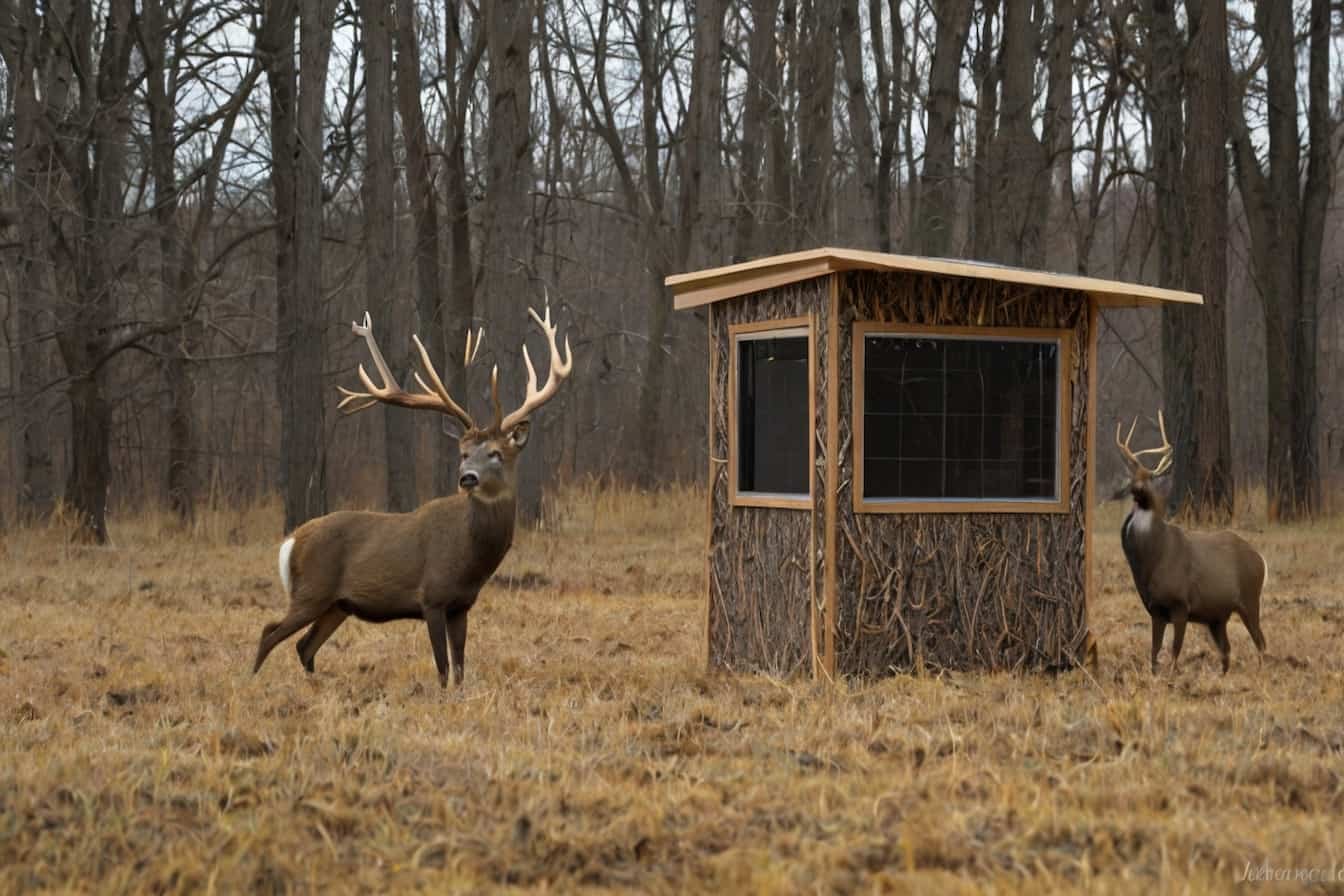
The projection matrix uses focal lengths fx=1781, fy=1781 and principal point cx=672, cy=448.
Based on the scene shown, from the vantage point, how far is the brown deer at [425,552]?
9859mm

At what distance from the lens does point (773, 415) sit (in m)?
10.5

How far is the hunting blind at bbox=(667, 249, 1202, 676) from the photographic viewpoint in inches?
384

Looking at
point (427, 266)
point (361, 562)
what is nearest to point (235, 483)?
point (427, 266)

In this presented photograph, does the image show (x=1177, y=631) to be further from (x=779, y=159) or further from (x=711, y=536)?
(x=779, y=159)

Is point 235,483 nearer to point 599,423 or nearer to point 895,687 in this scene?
point 599,423

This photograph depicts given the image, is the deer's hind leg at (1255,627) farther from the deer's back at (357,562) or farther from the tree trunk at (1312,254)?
the tree trunk at (1312,254)

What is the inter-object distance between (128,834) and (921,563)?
→ 5078 mm

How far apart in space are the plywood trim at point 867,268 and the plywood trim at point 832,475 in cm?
22

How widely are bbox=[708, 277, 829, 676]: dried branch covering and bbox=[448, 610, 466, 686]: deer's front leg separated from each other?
1578 mm

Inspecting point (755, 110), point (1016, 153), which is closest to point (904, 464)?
point (1016, 153)

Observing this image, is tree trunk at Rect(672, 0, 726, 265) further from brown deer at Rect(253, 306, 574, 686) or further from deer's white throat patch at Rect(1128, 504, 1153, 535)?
brown deer at Rect(253, 306, 574, 686)

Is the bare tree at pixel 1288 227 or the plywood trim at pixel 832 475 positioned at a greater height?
the bare tree at pixel 1288 227

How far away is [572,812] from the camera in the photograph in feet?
20.9

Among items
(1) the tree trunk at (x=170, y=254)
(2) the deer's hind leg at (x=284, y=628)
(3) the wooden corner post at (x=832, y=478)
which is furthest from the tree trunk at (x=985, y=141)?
(2) the deer's hind leg at (x=284, y=628)
